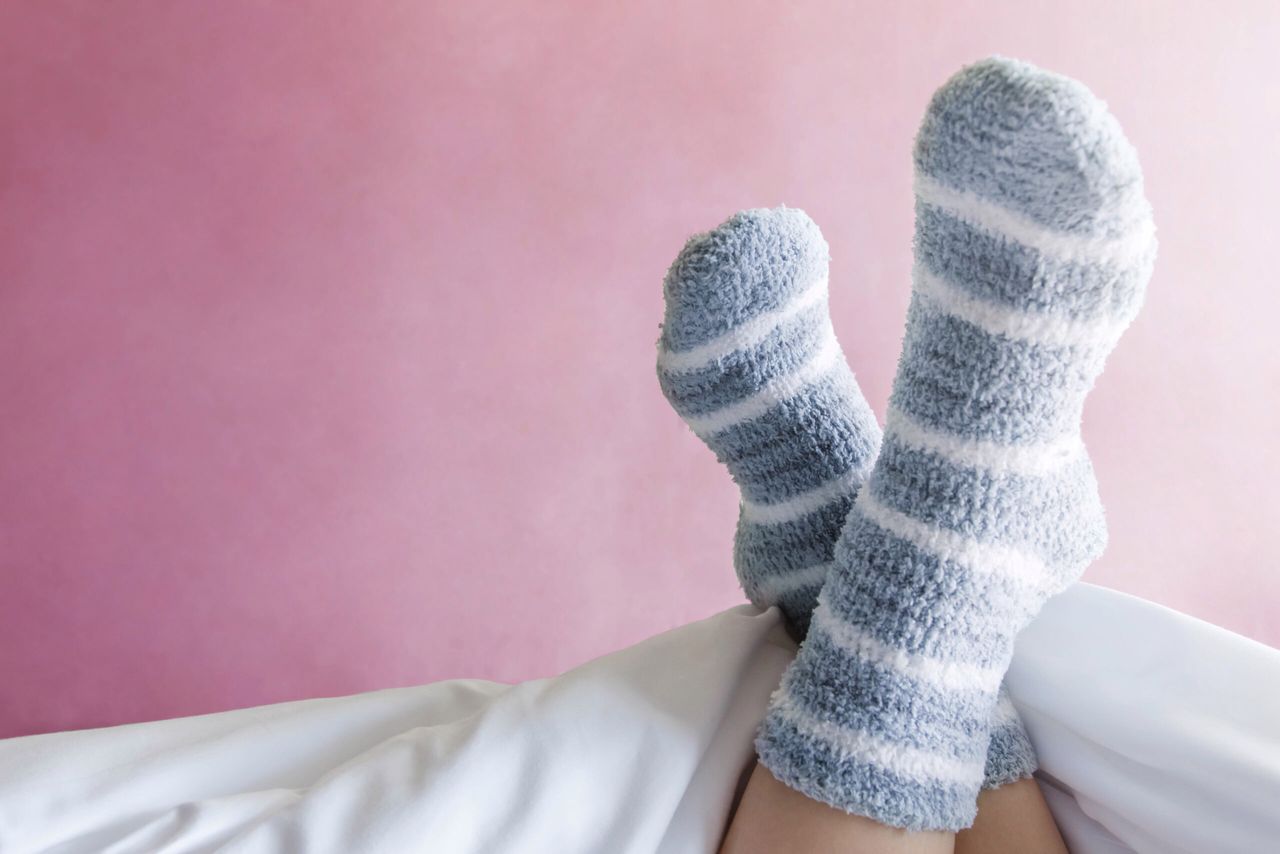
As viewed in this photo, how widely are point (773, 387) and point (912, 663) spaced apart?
20 centimetres

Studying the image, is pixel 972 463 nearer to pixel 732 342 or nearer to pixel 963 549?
pixel 963 549

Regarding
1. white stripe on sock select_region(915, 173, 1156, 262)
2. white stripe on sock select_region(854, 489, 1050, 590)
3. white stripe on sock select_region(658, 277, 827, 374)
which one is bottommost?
white stripe on sock select_region(854, 489, 1050, 590)

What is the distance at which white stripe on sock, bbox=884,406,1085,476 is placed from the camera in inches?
19.5

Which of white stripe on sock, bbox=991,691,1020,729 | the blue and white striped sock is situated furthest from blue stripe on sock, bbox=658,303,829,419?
white stripe on sock, bbox=991,691,1020,729

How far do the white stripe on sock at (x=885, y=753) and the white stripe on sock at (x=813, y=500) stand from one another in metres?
0.17

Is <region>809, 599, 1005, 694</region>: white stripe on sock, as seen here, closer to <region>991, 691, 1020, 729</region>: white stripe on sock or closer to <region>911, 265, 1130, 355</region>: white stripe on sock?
<region>991, 691, 1020, 729</region>: white stripe on sock

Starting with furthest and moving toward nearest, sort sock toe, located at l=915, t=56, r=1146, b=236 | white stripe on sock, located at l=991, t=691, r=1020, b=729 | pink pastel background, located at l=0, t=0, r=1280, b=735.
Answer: pink pastel background, located at l=0, t=0, r=1280, b=735 < white stripe on sock, located at l=991, t=691, r=1020, b=729 < sock toe, located at l=915, t=56, r=1146, b=236

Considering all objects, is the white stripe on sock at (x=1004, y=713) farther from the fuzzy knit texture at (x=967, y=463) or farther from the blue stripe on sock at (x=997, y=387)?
the blue stripe on sock at (x=997, y=387)

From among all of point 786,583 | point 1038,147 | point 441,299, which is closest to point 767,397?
point 786,583

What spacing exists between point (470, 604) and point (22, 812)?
1.00 meters

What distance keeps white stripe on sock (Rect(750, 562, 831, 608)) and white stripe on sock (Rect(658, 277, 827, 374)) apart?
139mm

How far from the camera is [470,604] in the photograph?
1503mm

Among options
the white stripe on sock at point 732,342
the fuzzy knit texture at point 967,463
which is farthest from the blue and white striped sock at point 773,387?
the fuzzy knit texture at point 967,463

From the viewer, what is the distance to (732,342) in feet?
1.99
